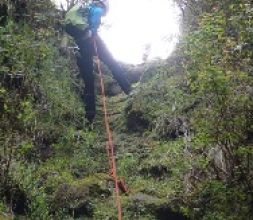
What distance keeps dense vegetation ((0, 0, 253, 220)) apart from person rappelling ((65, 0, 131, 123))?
258mm

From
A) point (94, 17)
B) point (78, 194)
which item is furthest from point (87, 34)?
point (78, 194)

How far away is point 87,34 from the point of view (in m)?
9.48

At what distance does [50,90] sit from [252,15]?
14.4ft

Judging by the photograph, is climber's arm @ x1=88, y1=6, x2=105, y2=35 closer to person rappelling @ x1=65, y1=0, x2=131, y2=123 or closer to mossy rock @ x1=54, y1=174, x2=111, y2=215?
person rappelling @ x1=65, y1=0, x2=131, y2=123

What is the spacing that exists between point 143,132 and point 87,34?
7.57ft

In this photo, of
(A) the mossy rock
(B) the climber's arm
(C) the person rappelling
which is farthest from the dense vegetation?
(B) the climber's arm

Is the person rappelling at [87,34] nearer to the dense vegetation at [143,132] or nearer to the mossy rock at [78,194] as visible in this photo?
the dense vegetation at [143,132]

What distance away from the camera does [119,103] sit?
10.5 m

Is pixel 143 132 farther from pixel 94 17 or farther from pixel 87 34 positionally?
pixel 94 17

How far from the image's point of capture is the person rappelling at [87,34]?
30.8ft

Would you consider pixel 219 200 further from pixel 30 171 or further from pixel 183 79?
pixel 183 79

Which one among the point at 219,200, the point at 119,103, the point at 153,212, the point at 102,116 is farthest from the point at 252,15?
the point at 119,103

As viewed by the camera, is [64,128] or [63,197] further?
[64,128]

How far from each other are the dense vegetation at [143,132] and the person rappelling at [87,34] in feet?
0.84
